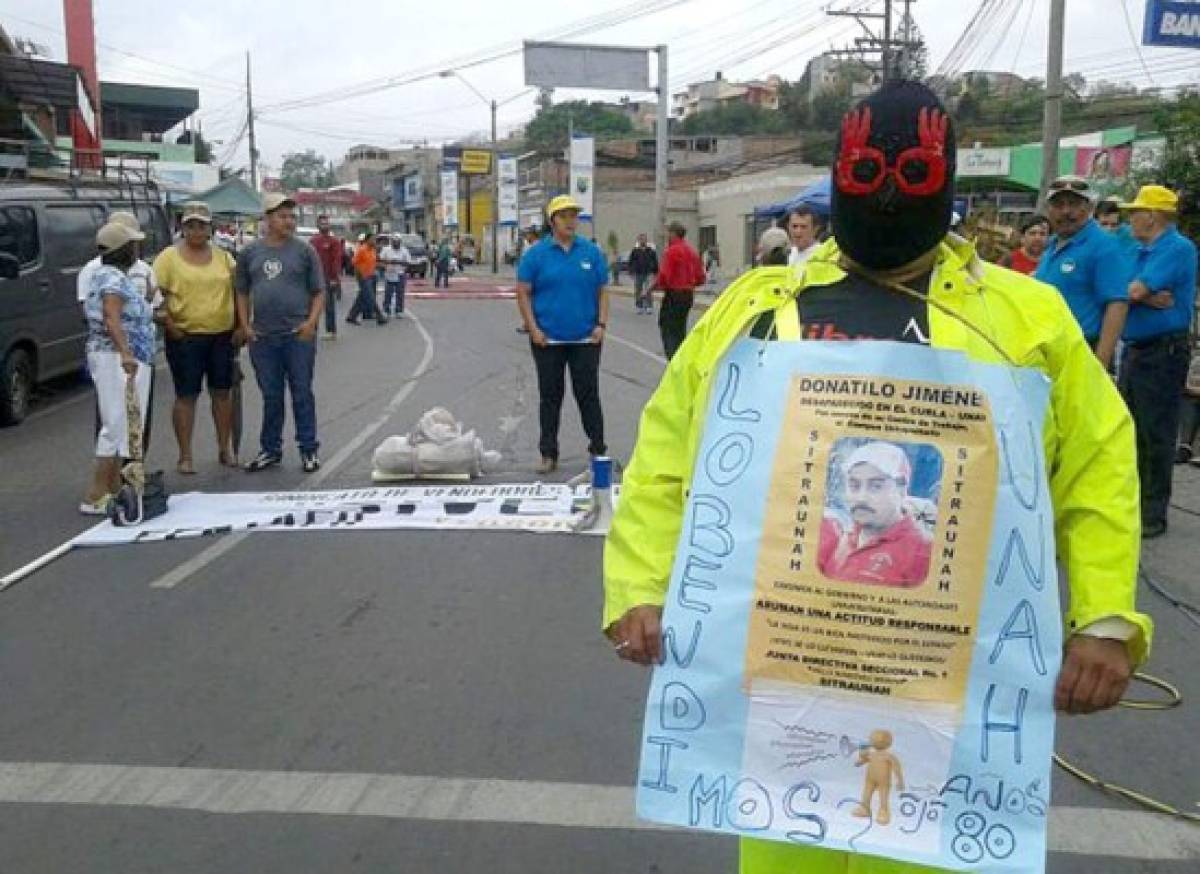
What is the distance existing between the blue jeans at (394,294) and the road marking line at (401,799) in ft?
69.6

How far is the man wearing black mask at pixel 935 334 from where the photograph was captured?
6.45ft

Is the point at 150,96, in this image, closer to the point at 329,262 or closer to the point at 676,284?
the point at 329,262

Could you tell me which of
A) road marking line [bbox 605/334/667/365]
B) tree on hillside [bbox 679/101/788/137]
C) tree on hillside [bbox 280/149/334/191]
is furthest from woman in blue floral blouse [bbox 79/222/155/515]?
tree on hillside [bbox 280/149/334/191]

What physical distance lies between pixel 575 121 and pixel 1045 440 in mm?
106183

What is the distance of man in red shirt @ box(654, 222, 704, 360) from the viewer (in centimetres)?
1437

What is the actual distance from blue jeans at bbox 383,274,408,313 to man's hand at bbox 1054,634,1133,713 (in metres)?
23.3

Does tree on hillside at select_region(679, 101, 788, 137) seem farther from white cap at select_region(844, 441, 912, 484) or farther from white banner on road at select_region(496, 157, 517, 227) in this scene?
white cap at select_region(844, 441, 912, 484)

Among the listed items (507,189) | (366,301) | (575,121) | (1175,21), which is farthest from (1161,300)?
(575,121)

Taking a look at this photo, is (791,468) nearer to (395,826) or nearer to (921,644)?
(921,644)

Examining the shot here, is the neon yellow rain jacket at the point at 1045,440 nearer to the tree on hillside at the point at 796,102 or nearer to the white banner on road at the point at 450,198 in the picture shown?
the white banner on road at the point at 450,198

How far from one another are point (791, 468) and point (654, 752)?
52 centimetres

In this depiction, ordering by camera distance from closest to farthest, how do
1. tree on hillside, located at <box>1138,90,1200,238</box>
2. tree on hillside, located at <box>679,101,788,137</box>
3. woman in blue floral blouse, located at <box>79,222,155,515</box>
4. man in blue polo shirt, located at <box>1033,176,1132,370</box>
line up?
man in blue polo shirt, located at <box>1033,176,1132,370</box> → woman in blue floral blouse, located at <box>79,222,155,515</box> → tree on hillside, located at <box>1138,90,1200,238</box> → tree on hillside, located at <box>679,101,788,137</box>

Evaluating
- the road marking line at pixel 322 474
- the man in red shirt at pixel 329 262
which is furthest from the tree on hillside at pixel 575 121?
the road marking line at pixel 322 474

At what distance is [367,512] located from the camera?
7359 millimetres
